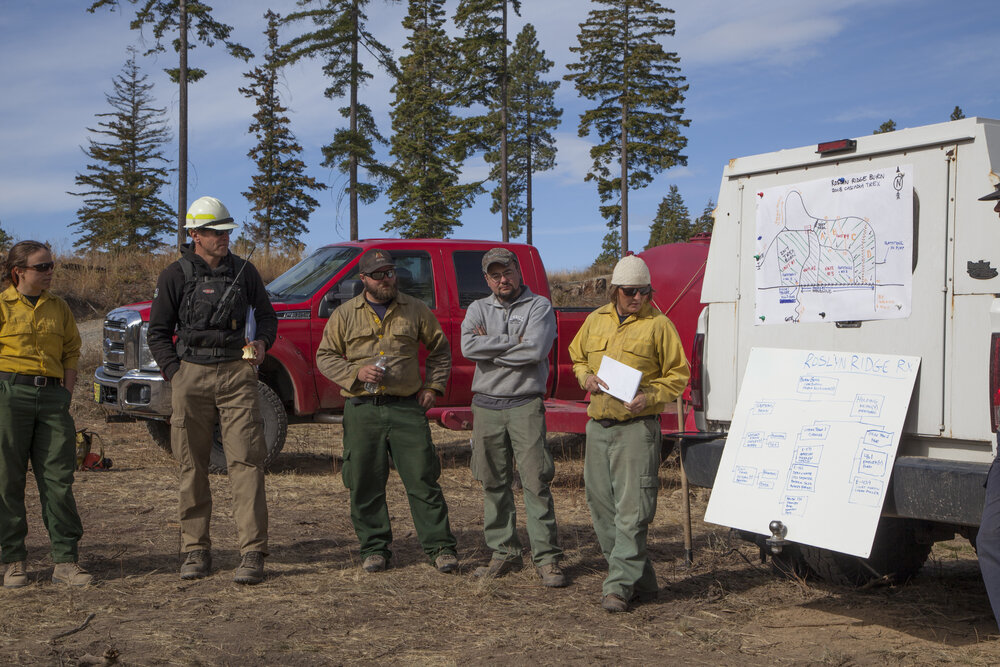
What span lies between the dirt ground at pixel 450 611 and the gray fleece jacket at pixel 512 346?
3.79 feet

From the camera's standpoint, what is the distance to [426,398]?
5.71 meters

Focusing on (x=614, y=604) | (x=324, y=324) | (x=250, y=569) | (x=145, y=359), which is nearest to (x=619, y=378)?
(x=614, y=604)

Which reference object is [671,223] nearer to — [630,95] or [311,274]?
[630,95]

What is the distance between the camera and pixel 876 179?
4.35 meters

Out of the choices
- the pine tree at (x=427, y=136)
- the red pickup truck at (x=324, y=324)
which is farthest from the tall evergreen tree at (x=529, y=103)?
the red pickup truck at (x=324, y=324)

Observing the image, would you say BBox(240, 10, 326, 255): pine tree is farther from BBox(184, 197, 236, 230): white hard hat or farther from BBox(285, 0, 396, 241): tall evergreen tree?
BBox(184, 197, 236, 230): white hard hat

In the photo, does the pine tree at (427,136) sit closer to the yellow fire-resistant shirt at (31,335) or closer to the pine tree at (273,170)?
the pine tree at (273,170)

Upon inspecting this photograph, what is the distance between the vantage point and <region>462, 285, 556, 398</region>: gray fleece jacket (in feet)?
17.8

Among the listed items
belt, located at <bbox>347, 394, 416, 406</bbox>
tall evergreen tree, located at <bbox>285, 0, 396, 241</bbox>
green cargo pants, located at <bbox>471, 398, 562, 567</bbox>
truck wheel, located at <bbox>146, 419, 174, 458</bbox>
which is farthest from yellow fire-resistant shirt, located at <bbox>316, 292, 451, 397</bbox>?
tall evergreen tree, located at <bbox>285, 0, 396, 241</bbox>

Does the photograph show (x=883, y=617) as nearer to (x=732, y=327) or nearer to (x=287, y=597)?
(x=732, y=327)

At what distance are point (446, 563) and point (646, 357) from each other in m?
1.84

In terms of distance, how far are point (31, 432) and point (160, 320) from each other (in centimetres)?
93

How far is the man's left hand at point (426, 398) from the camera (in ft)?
18.7

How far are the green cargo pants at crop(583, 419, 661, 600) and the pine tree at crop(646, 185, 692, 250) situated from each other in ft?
161
